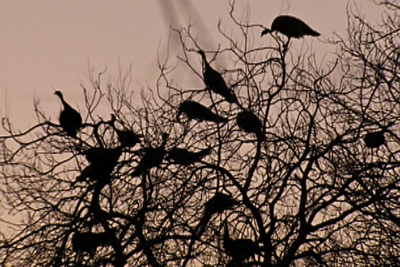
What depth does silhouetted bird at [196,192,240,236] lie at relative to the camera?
9.19 meters

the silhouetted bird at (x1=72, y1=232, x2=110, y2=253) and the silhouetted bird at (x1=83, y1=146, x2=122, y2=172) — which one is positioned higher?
the silhouetted bird at (x1=83, y1=146, x2=122, y2=172)

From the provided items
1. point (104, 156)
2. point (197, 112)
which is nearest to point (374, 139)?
point (197, 112)

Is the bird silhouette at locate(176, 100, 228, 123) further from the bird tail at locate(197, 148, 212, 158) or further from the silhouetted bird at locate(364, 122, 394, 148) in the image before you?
the silhouetted bird at locate(364, 122, 394, 148)

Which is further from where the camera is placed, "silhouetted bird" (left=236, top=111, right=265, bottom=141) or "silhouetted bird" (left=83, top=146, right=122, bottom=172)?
"silhouetted bird" (left=236, top=111, right=265, bottom=141)

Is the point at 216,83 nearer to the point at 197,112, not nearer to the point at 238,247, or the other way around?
the point at 197,112

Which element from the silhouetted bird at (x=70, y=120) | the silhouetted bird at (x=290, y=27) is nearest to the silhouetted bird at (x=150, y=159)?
the silhouetted bird at (x=70, y=120)

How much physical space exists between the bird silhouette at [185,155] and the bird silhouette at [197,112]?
15.8 inches

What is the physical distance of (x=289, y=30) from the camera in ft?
36.0

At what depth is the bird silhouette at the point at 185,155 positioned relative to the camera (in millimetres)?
9562

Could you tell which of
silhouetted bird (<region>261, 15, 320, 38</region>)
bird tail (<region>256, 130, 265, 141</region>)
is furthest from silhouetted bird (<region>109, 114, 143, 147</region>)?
silhouetted bird (<region>261, 15, 320, 38</region>)

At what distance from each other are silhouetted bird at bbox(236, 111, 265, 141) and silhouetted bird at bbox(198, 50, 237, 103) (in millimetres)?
242

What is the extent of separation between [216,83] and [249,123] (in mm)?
808

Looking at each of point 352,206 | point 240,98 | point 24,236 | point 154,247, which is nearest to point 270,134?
point 240,98

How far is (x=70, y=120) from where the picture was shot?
10.7 meters
